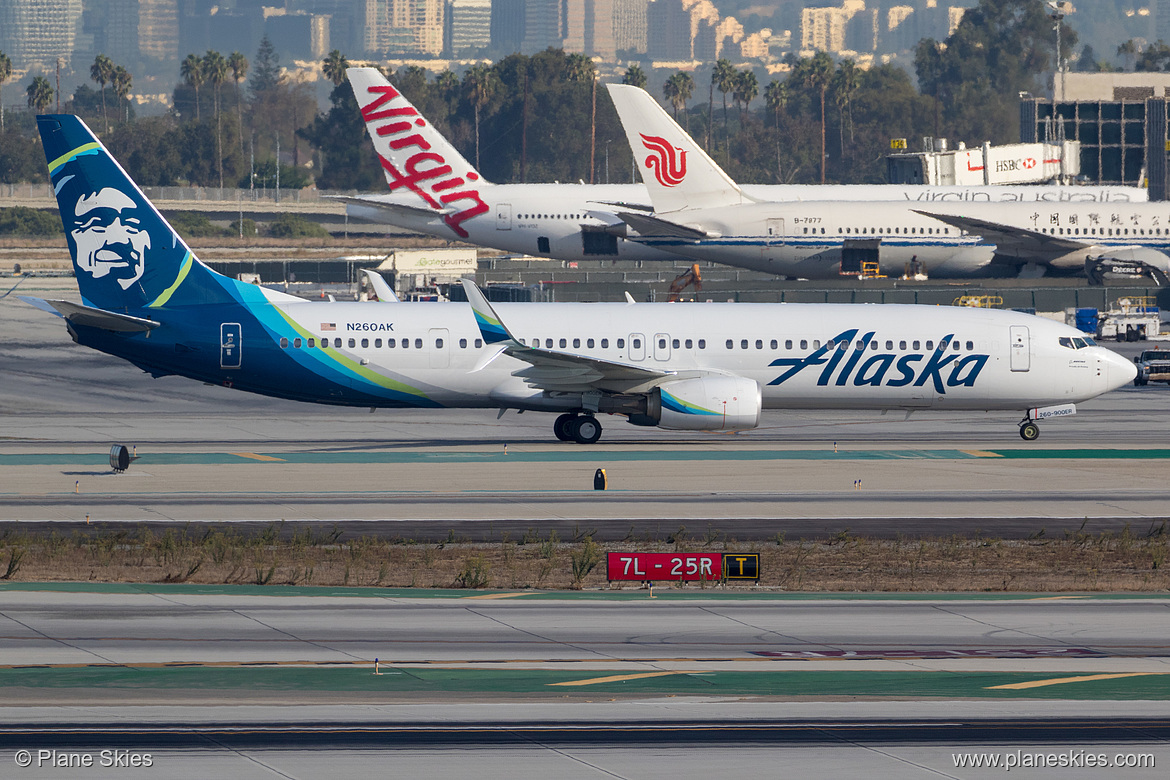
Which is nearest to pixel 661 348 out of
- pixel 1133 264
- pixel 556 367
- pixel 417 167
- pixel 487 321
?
pixel 556 367

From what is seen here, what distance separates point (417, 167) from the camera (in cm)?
7975

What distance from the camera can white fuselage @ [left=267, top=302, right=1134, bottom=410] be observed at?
135 ft

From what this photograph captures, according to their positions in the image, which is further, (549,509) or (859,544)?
(549,509)

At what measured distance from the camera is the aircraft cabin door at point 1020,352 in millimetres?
42344

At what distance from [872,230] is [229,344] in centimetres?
4645

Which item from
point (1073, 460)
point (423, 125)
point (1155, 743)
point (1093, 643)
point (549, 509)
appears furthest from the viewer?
point (423, 125)

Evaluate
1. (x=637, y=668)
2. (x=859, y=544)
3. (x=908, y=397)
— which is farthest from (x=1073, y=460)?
(x=637, y=668)

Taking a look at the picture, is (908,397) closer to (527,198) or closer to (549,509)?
(549,509)

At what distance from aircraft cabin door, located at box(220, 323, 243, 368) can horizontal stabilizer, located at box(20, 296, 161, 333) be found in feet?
5.84

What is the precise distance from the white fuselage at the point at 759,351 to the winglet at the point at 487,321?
111 centimetres

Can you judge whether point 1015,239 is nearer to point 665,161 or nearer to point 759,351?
point 665,161

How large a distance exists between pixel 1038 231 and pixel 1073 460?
41236 millimetres

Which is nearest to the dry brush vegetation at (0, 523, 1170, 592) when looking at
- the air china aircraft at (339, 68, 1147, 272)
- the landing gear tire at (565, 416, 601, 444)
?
the landing gear tire at (565, 416, 601, 444)

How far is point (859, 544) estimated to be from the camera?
29.0m
